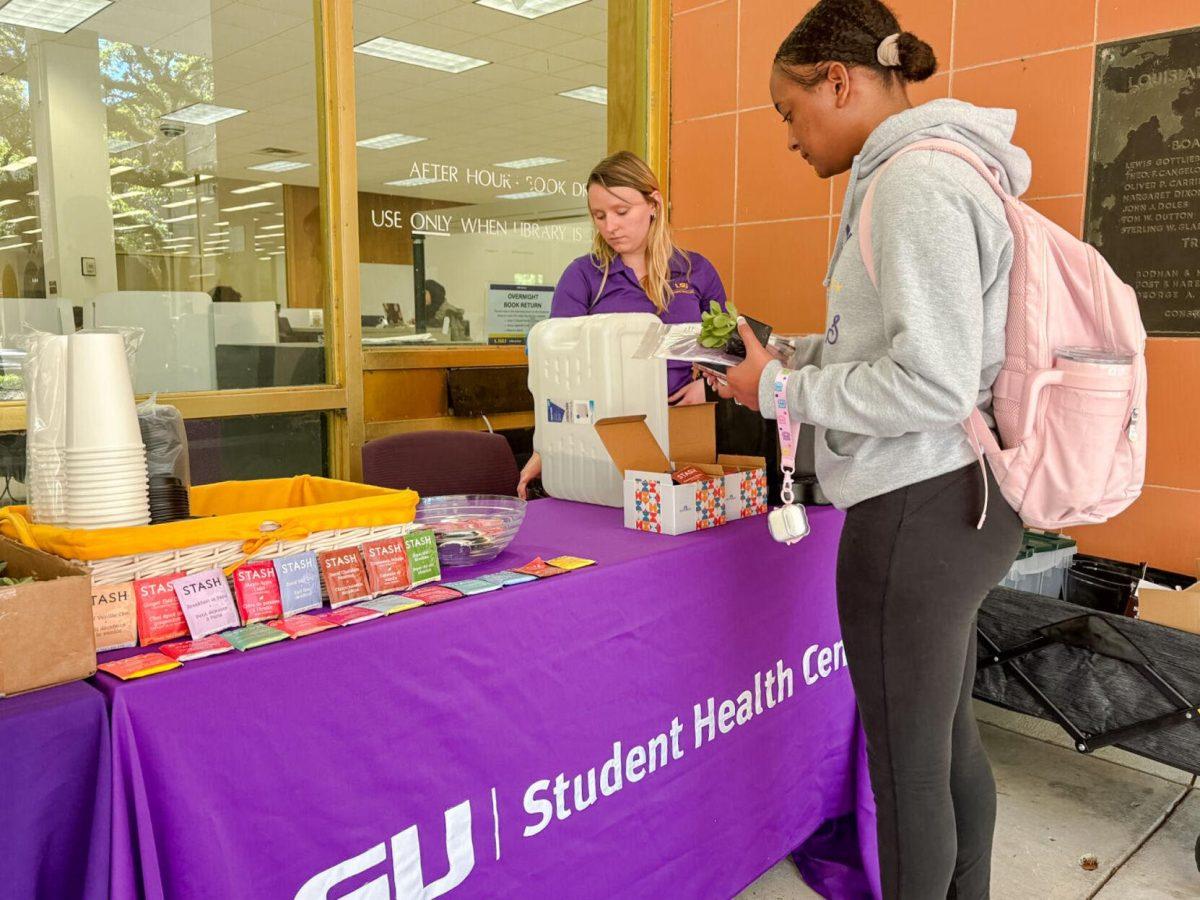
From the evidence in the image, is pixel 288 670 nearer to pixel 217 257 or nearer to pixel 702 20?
pixel 217 257

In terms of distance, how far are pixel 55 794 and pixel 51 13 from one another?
2699 mm

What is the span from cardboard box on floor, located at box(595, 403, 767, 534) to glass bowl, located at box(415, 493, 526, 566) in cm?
24

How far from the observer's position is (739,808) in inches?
65.7

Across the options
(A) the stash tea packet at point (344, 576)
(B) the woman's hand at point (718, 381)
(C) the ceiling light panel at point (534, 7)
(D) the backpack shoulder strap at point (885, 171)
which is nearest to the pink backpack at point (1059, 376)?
(D) the backpack shoulder strap at point (885, 171)

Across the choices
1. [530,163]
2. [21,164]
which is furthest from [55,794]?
[530,163]

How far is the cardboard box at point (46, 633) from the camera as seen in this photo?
32.8 inches

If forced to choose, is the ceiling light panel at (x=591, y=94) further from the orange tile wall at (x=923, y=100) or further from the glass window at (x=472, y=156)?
the orange tile wall at (x=923, y=100)

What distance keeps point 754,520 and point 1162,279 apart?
1706mm

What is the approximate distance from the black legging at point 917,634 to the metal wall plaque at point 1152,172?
1815 millimetres

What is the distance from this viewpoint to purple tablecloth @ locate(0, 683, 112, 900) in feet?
2.68

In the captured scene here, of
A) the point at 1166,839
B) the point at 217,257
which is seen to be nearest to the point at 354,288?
the point at 217,257

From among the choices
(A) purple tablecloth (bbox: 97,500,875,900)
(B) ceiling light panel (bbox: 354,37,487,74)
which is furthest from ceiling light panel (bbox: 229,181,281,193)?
(A) purple tablecloth (bbox: 97,500,875,900)

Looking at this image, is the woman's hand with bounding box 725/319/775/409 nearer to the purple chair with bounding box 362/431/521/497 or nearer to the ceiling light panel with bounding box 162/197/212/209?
the purple chair with bounding box 362/431/521/497

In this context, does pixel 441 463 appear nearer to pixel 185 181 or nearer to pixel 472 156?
pixel 185 181
